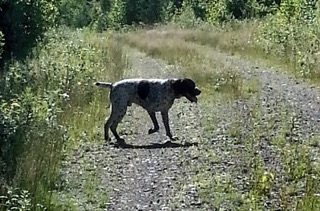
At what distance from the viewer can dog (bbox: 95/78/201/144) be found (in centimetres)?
1152

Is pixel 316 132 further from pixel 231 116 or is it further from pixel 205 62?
pixel 205 62

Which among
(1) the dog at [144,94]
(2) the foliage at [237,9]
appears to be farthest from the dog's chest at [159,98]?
(2) the foliage at [237,9]

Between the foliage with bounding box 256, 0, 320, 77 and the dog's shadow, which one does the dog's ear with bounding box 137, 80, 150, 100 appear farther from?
the foliage with bounding box 256, 0, 320, 77

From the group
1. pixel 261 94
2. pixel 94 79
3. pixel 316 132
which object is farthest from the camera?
pixel 94 79

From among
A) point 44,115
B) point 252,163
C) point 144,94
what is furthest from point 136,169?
point 144,94

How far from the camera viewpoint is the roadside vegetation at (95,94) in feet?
25.6

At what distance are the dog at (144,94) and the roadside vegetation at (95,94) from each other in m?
0.54

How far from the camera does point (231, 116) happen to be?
1281cm

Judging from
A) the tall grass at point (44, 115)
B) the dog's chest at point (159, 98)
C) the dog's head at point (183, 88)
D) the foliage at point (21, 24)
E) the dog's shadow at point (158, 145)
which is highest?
the foliage at point (21, 24)

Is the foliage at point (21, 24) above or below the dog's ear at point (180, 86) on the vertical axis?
above

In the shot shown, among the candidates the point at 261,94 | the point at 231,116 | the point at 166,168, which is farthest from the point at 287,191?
the point at 261,94

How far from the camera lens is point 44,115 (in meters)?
10.5

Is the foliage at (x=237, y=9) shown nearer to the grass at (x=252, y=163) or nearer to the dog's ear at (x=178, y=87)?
the grass at (x=252, y=163)

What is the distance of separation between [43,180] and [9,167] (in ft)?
1.61
